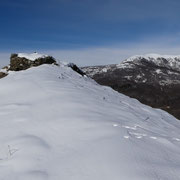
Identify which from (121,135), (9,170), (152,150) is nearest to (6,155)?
(9,170)

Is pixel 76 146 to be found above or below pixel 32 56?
below

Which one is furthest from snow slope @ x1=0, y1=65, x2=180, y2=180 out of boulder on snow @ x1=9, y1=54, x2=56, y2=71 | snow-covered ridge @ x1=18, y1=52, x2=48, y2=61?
snow-covered ridge @ x1=18, y1=52, x2=48, y2=61

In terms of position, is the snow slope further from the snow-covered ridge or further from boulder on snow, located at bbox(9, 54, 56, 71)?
the snow-covered ridge

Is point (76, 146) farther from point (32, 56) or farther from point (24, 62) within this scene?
point (32, 56)

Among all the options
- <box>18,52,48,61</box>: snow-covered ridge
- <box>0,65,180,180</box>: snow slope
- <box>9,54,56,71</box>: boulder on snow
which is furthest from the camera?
<box>18,52,48,61</box>: snow-covered ridge

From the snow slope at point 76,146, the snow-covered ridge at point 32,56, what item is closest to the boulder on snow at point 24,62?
the snow-covered ridge at point 32,56

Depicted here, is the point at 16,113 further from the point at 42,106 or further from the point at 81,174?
the point at 81,174

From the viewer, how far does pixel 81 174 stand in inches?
144

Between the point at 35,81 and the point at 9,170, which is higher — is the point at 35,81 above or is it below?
above

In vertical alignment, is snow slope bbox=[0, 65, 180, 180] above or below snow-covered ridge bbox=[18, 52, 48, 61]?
below

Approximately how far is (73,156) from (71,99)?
359 cm

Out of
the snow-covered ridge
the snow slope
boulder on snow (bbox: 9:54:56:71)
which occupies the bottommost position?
the snow slope

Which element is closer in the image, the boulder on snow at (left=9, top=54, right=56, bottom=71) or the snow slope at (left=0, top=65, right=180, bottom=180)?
the snow slope at (left=0, top=65, right=180, bottom=180)

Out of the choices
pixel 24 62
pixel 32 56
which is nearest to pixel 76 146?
pixel 24 62
